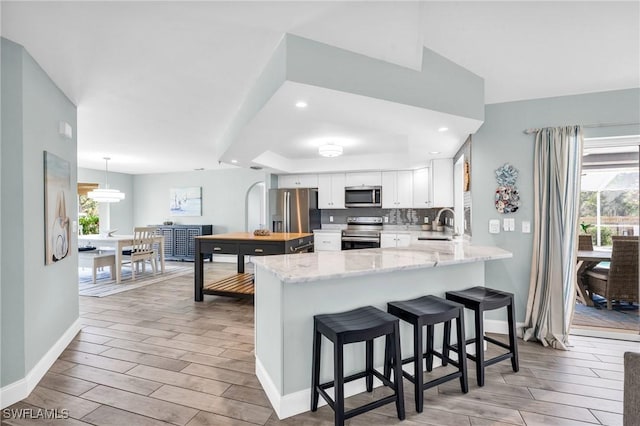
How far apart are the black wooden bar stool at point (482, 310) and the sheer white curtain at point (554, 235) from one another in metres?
0.85

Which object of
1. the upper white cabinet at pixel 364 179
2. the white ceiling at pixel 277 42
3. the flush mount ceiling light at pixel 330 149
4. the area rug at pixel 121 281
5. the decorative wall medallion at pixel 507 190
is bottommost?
the area rug at pixel 121 281

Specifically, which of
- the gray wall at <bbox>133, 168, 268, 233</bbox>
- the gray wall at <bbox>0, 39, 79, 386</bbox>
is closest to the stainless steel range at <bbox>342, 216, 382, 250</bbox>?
the gray wall at <bbox>133, 168, 268, 233</bbox>

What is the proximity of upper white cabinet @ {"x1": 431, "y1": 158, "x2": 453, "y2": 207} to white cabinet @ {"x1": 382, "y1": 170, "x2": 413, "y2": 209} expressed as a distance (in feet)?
2.65

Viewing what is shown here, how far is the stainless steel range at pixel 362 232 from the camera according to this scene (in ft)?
19.8

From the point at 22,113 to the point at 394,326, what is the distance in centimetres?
277

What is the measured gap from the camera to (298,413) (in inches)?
75.5

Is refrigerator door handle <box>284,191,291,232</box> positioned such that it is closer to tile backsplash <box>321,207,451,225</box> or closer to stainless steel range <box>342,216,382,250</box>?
tile backsplash <box>321,207,451,225</box>

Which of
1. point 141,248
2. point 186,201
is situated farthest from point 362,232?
point 186,201

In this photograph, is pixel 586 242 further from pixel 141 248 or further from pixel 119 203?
pixel 119 203

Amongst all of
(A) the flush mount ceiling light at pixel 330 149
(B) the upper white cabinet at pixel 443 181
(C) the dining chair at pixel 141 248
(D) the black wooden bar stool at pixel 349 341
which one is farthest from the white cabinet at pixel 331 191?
(D) the black wooden bar stool at pixel 349 341

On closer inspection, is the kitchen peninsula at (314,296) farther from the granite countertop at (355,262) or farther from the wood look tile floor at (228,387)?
the wood look tile floor at (228,387)

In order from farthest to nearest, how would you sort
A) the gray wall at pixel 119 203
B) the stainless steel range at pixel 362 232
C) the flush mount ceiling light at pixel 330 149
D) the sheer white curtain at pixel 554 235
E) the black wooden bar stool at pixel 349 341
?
1. the gray wall at pixel 119 203
2. the stainless steel range at pixel 362 232
3. the flush mount ceiling light at pixel 330 149
4. the sheer white curtain at pixel 554 235
5. the black wooden bar stool at pixel 349 341

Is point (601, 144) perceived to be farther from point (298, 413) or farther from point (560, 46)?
point (298, 413)

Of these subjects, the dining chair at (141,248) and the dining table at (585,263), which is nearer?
the dining table at (585,263)
